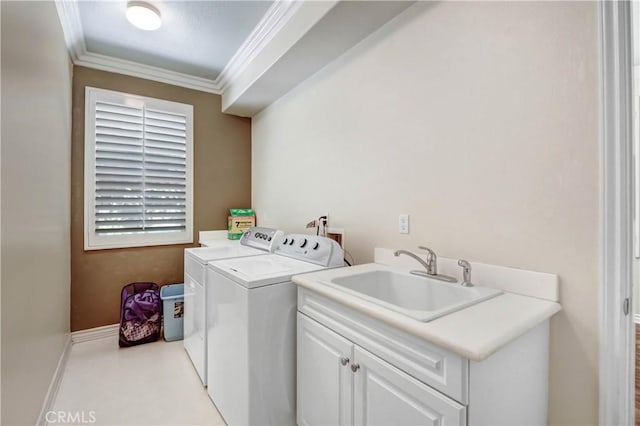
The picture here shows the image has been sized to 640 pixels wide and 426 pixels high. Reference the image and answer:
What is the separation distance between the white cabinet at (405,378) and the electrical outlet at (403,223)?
0.65 m

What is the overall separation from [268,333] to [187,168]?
7.62ft

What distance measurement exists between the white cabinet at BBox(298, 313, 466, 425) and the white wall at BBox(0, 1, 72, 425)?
1175 mm

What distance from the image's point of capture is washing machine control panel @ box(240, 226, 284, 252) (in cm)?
235

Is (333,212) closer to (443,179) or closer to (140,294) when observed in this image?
(443,179)

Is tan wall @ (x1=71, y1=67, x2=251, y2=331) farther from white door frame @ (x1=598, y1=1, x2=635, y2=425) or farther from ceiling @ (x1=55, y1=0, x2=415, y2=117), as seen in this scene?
white door frame @ (x1=598, y1=1, x2=635, y2=425)

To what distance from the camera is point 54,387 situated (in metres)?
1.96

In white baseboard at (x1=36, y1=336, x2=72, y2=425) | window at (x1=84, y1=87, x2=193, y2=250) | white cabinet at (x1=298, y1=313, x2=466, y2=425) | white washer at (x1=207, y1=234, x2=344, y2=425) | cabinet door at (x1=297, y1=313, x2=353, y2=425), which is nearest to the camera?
white cabinet at (x1=298, y1=313, x2=466, y2=425)

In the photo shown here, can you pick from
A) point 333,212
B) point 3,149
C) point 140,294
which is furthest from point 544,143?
point 140,294

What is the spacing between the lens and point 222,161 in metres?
3.46

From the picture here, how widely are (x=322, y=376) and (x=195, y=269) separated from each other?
135cm

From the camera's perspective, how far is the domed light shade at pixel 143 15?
201 cm

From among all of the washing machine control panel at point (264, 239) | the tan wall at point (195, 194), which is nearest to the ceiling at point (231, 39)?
the tan wall at point (195, 194)

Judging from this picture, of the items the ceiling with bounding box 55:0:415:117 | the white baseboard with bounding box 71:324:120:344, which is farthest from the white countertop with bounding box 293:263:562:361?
the white baseboard with bounding box 71:324:120:344

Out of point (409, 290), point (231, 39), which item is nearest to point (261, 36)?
point (231, 39)
